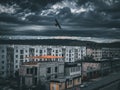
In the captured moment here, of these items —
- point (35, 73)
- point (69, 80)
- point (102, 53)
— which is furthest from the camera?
point (102, 53)

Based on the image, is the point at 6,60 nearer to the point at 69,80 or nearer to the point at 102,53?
the point at 69,80

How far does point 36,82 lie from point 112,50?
233 cm

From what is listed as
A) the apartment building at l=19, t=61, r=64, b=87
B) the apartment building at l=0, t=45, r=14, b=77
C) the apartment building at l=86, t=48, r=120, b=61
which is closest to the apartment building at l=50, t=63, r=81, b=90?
the apartment building at l=19, t=61, r=64, b=87

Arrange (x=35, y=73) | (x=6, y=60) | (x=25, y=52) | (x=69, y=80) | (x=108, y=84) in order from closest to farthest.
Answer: (x=108, y=84) → (x=35, y=73) → (x=69, y=80) → (x=25, y=52) → (x=6, y=60)

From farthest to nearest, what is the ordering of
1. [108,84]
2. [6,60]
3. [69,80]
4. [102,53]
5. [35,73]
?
[102,53] → [6,60] → [69,80] → [35,73] → [108,84]

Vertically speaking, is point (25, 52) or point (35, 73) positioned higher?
point (25, 52)

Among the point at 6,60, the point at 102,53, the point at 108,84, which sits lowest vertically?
the point at 108,84

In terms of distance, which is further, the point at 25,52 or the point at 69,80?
the point at 25,52

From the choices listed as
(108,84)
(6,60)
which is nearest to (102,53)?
(108,84)

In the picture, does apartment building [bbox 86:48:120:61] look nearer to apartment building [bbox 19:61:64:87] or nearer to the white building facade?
the white building facade

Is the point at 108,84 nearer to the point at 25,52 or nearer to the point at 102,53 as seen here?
the point at 102,53

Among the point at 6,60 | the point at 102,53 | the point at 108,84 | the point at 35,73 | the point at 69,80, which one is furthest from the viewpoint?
the point at 102,53

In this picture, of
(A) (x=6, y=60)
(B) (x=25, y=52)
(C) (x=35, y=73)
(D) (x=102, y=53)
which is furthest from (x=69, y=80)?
(A) (x=6, y=60)

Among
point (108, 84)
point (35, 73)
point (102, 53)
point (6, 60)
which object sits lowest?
point (108, 84)
